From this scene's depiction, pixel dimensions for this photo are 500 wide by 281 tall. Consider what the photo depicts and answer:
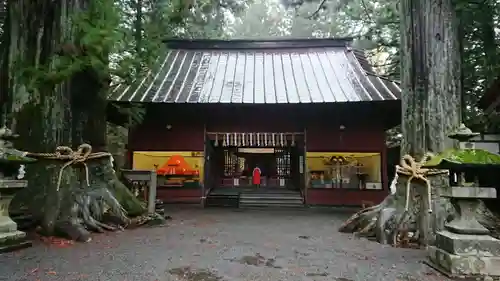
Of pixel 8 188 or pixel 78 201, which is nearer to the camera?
pixel 8 188

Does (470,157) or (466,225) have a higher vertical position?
(470,157)

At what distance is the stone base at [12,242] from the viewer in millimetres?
4149

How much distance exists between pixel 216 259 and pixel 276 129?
8.06m

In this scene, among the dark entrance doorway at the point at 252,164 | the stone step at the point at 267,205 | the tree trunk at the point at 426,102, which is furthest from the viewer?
the dark entrance doorway at the point at 252,164

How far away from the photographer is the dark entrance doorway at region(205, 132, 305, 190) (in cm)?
1283

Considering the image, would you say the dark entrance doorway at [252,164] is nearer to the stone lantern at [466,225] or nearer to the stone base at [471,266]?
the stone lantern at [466,225]

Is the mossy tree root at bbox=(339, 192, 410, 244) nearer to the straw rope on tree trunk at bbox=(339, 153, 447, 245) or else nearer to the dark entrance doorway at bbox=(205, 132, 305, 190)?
the straw rope on tree trunk at bbox=(339, 153, 447, 245)

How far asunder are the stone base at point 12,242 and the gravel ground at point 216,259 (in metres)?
0.10

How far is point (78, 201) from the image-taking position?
5.56 metres

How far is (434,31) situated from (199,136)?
7.95 meters

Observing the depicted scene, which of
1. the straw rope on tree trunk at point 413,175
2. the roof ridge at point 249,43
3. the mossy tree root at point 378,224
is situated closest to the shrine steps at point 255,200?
the mossy tree root at point 378,224

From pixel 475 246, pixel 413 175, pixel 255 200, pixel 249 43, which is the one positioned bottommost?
pixel 255 200

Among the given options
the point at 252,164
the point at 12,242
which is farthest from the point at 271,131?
the point at 12,242

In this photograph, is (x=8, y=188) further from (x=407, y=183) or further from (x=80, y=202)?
(x=407, y=183)
